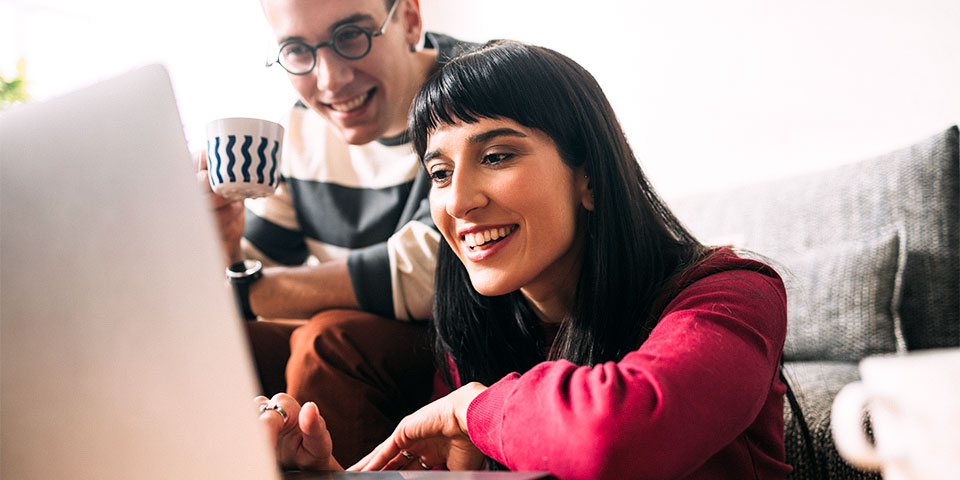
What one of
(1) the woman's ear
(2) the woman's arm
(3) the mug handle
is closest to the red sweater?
(2) the woman's arm

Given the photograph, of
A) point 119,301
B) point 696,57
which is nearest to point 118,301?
point 119,301

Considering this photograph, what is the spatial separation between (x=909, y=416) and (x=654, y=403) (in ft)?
0.69

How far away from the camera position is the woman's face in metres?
0.88

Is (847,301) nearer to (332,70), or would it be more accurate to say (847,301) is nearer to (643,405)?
(643,405)

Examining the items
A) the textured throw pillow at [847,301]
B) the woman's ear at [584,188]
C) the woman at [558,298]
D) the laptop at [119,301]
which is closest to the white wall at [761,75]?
the textured throw pillow at [847,301]

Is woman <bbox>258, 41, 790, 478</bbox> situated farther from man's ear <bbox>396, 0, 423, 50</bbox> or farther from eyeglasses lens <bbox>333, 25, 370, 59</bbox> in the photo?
man's ear <bbox>396, 0, 423, 50</bbox>

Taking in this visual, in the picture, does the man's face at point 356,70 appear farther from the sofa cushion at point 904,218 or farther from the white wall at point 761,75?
the white wall at point 761,75

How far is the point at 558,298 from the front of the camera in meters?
1.00

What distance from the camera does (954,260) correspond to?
1364mm

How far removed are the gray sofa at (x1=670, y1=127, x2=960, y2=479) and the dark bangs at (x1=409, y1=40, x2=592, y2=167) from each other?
63 cm

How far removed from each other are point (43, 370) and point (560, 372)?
0.41m

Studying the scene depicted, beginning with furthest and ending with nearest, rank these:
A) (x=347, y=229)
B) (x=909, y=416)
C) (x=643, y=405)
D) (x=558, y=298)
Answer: (x=347, y=229) < (x=558, y=298) < (x=643, y=405) < (x=909, y=416)

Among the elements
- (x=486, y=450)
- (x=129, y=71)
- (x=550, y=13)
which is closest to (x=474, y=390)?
(x=486, y=450)

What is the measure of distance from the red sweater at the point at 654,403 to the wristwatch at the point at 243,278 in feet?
2.76
